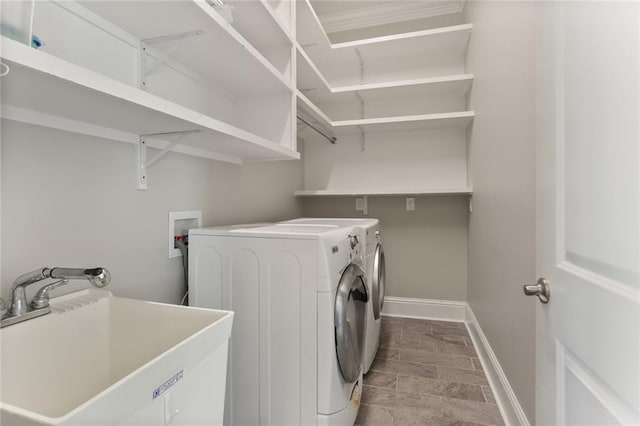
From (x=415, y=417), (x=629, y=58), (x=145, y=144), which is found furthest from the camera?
(x=415, y=417)

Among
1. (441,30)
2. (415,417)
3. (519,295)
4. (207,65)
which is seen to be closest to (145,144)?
(207,65)

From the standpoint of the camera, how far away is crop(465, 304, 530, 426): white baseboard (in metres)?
1.41

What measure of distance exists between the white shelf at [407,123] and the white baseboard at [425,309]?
1.68m

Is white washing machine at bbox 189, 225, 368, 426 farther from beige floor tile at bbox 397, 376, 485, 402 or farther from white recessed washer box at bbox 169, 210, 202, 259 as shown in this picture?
beige floor tile at bbox 397, 376, 485, 402

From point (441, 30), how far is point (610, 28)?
2.19m

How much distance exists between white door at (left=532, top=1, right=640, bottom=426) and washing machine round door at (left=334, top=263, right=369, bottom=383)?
66cm

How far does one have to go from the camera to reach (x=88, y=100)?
76 centimetres

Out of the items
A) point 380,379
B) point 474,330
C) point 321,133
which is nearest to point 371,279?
point 380,379

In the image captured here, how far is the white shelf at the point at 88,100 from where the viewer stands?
57cm

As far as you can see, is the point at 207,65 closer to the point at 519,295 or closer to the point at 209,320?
the point at 209,320

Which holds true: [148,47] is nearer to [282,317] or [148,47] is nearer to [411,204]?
[282,317]

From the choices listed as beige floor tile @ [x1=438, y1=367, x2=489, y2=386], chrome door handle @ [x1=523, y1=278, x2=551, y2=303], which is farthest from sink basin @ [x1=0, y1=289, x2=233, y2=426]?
beige floor tile @ [x1=438, y1=367, x2=489, y2=386]

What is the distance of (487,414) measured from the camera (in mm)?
1588

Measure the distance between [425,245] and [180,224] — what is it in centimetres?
230
